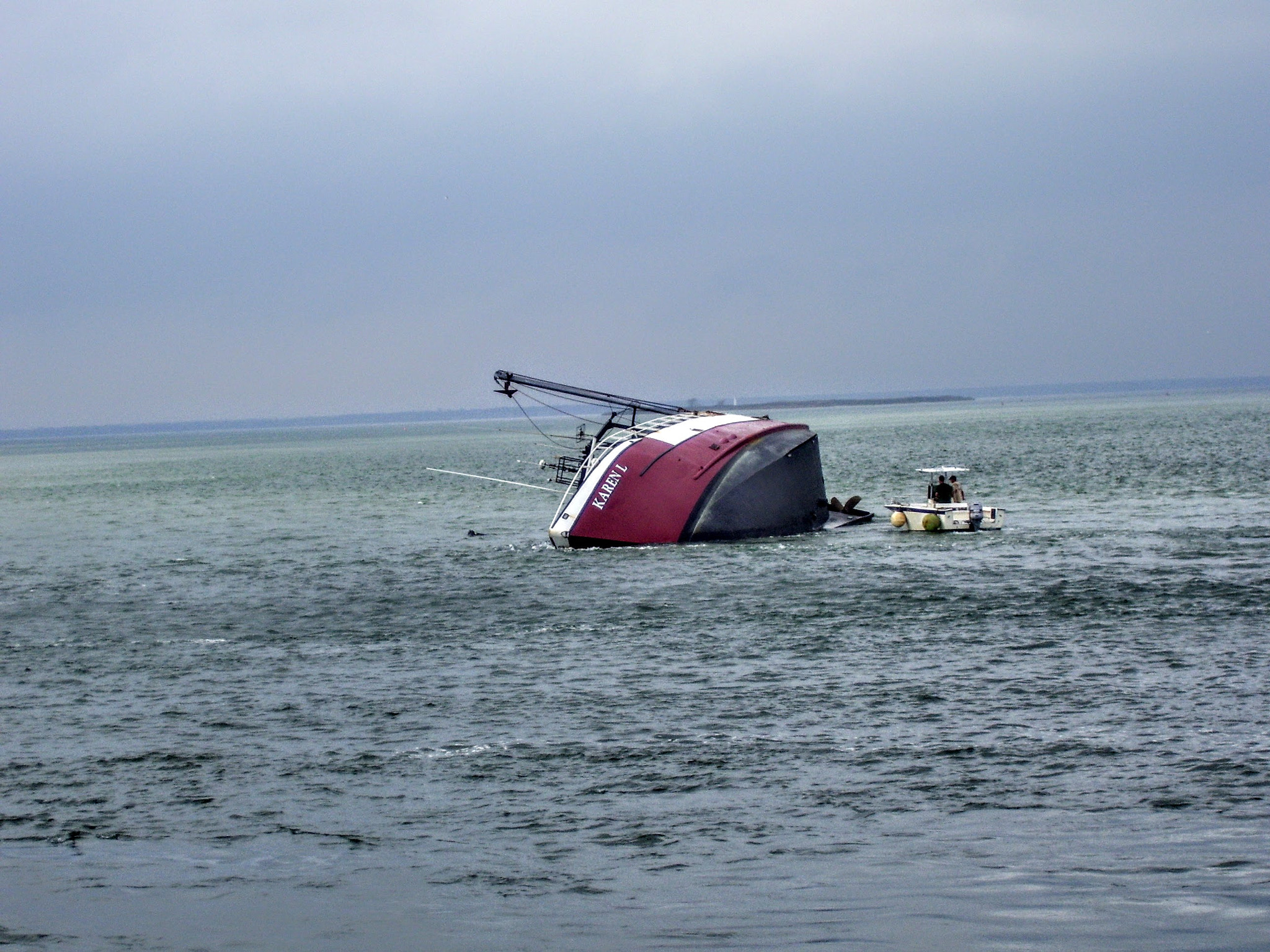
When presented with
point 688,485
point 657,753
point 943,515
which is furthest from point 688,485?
point 657,753

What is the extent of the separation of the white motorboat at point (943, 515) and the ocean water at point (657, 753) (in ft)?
16.9

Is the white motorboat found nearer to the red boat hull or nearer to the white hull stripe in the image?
the red boat hull

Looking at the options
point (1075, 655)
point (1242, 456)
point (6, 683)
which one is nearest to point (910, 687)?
point (1075, 655)

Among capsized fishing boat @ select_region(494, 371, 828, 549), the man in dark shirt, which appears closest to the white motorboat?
the man in dark shirt

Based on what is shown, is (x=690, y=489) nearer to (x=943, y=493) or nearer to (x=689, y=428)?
(x=689, y=428)

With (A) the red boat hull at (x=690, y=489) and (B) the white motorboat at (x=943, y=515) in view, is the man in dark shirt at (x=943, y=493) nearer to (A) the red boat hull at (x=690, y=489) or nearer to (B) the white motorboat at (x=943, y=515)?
(B) the white motorboat at (x=943, y=515)

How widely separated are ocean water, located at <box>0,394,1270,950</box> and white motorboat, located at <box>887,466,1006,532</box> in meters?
5.14

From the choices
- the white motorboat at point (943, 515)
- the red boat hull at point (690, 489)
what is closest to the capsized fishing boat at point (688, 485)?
the red boat hull at point (690, 489)

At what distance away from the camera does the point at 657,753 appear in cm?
Result: 2125

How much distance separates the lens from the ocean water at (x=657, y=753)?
14.7 metres

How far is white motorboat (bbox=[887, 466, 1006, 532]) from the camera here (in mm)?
53312

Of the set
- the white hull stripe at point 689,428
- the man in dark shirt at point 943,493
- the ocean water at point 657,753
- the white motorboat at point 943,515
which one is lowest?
the ocean water at point 657,753

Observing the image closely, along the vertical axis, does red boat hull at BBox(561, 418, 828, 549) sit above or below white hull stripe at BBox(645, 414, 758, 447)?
below

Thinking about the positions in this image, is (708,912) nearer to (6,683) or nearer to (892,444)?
(6,683)
